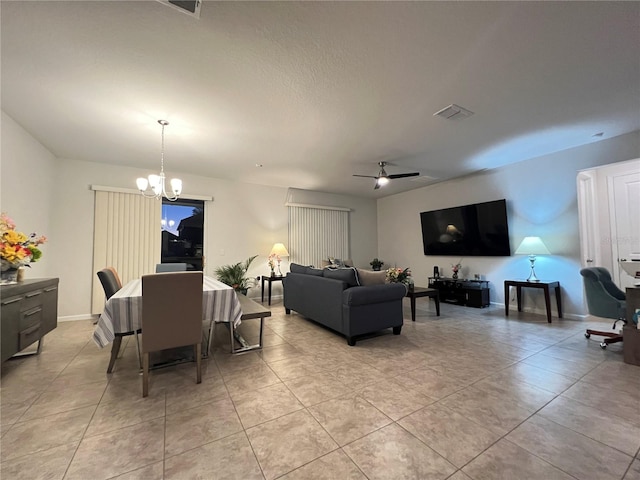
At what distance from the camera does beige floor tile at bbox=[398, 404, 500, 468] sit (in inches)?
56.7

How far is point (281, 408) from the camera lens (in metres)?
1.87

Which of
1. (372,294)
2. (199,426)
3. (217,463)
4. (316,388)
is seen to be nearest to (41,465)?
(199,426)

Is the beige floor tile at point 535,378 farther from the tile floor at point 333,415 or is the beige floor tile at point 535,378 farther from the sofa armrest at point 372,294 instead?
the sofa armrest at point 372,294

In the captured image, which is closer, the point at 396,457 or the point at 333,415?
the point at 396,457

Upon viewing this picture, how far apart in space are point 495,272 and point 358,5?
17.1 ft

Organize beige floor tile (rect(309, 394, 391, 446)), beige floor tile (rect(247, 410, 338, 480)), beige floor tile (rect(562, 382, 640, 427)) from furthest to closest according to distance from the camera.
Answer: beige floor tile (rect(562, 382, 640, 427))
beige floor tile (rect(309, 394, 391, 446))
beige floor tile (rect(247, 410, 338, 480))

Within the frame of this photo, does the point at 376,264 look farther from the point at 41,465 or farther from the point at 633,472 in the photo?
the point at 41,465

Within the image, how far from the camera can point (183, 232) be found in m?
5.34

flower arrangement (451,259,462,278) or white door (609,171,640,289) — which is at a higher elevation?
white door (609,171,640,289)

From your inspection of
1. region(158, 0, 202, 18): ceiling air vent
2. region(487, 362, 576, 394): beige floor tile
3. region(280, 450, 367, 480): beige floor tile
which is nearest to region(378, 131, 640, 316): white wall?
region(487, 362, 576, 394): beige floor tile

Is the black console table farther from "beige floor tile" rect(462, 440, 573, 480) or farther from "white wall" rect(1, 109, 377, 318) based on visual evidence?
"beige floor tile" rect(462, 440, 573, 480)

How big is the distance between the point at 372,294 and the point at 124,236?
4.49 meters

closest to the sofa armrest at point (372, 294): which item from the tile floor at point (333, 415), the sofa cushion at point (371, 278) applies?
Answer: the sofa cushion at point (371, 278)

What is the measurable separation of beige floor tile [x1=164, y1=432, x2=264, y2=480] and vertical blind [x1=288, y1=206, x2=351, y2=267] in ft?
16.3
